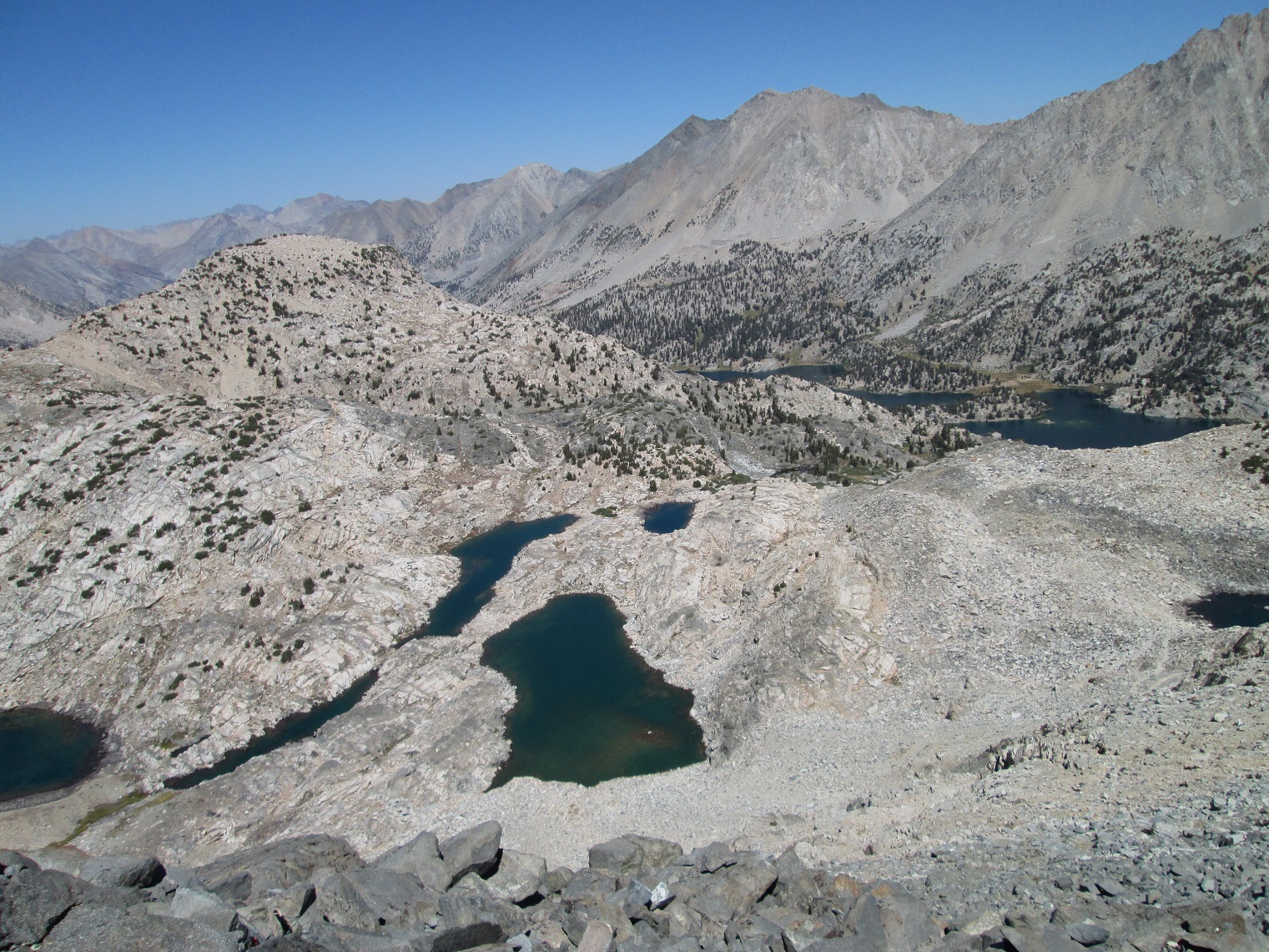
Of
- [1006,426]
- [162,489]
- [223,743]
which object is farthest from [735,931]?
[1006,426]

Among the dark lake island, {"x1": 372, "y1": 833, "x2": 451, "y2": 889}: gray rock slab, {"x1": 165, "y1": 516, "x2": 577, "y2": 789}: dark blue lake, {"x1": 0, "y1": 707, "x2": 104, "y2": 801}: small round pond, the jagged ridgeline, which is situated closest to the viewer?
{"x1": 372, "y1": 833, "x2": 451, "y2": 889}: gray rock slab

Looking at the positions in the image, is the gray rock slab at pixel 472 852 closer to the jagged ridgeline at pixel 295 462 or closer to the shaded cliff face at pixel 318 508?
the shaded cliff face at pixel 318 508

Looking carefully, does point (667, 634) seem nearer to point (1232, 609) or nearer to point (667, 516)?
point (667, 516)

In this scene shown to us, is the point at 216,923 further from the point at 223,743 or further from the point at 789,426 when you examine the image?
the point at 789,426

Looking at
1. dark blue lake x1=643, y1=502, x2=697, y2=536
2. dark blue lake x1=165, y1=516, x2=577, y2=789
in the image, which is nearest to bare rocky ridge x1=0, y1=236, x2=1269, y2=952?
dark blue lake x1=165, y1=516, x2=577, y2=789

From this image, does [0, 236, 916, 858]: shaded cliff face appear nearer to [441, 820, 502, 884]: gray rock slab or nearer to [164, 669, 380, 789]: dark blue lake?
[164, 669, 380, 789]: dark blue lake

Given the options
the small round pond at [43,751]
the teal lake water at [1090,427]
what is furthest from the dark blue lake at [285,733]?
the teal lake water at [1090,427]

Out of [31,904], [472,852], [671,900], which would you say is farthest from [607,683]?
[31,904]
